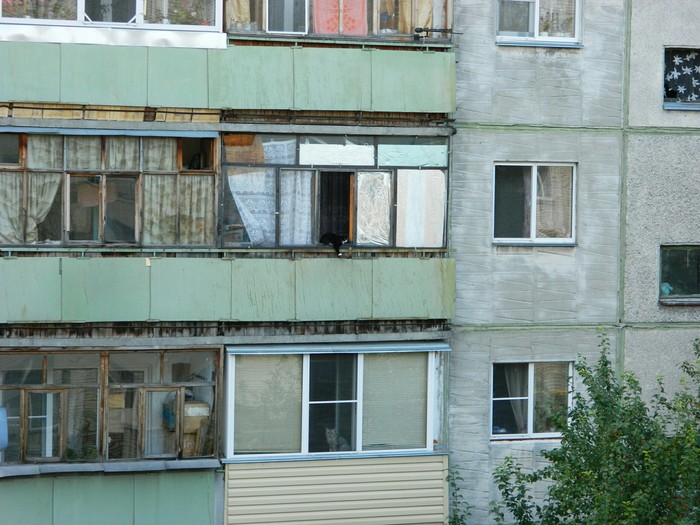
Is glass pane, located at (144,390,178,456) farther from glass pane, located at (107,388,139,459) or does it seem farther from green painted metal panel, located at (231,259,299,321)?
green painted metal panel, located at (231,259,299,321)

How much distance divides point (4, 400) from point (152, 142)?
4154mm

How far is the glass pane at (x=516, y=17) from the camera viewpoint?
18766 mm

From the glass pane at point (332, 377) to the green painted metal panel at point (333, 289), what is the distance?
68 centimetres

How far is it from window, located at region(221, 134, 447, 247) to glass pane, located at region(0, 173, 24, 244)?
286 cm

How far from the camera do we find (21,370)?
1720 centimetres

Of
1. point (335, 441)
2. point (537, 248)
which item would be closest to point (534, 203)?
point (537, 248)

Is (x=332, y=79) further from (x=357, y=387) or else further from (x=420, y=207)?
(x=357, y=387)

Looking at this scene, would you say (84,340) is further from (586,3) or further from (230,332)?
(586,3)

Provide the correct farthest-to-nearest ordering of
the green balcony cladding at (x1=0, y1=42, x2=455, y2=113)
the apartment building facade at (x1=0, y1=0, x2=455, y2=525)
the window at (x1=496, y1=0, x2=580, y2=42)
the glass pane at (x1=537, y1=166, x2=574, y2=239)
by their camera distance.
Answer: the glass pane at (x1=537, y1=166, x2=574, y2=239)
the window at (x1=496, y1=0, x2=580, y2=42)
the apartment building facade at (x1=0, y1=0, x2=455, y2=525)
the green balcony cladding at (x1=0, y1=42, x2=455, y2=113)

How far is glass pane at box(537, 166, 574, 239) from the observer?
18.9 meters

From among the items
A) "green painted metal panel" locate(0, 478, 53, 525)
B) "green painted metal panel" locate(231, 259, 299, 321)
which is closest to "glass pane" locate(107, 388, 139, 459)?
"green painted metal panel" locate(0, 478, 53, 525)

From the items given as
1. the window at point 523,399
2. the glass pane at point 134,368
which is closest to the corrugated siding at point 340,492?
the window at point 523,399

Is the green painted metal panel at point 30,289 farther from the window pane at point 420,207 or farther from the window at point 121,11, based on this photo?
the window pane at point 420,207

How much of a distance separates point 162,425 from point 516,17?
319 inches
